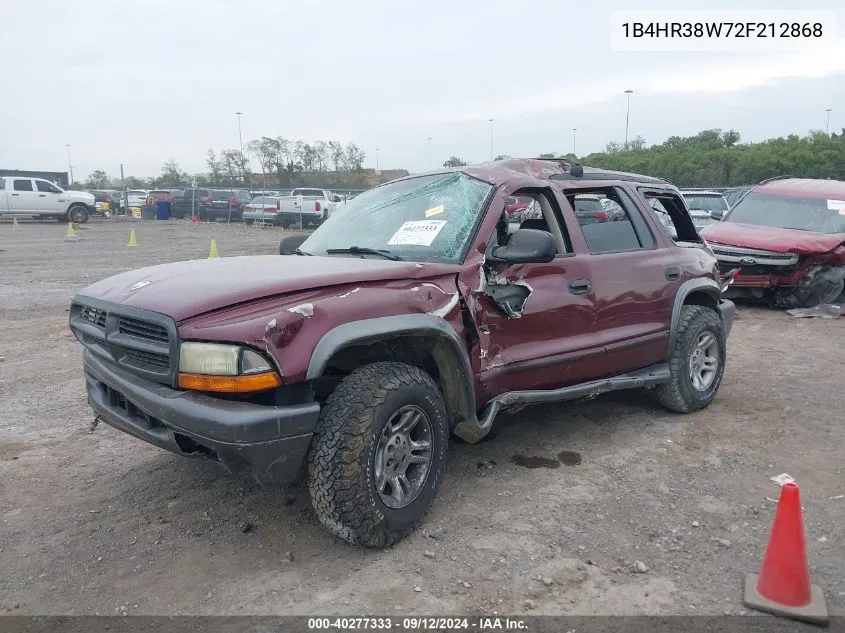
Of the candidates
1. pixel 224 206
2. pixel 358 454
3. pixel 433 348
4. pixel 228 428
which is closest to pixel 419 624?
pixel 358 454

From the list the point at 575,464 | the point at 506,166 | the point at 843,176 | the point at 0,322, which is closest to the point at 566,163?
the point at 506,166

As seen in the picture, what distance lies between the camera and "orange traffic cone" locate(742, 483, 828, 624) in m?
2.79

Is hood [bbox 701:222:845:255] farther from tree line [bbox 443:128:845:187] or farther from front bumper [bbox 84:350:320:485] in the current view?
tree line [bbox 443:128:845:187]

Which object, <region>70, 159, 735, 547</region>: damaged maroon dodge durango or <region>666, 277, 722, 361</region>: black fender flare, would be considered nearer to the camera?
<region>70, 159, 735, 547</region>: damaged maroon dodge durango

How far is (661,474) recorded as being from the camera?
419cm

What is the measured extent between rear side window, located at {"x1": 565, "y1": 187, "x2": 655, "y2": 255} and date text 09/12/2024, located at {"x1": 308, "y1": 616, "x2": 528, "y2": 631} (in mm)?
2501

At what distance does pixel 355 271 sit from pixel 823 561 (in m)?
2.57

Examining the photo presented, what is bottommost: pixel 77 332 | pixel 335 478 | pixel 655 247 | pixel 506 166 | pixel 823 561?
pixel 823 561

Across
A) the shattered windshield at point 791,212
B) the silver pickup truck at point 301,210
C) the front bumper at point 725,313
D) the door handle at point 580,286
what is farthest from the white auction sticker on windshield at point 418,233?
the silver pickup truck at point 301,210

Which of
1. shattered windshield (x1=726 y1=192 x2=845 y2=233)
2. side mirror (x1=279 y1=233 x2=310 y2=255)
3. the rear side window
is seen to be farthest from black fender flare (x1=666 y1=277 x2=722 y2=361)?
shattered windshield (x1=726 y1=192 x2=845 y2=233)

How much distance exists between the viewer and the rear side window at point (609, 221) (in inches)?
179

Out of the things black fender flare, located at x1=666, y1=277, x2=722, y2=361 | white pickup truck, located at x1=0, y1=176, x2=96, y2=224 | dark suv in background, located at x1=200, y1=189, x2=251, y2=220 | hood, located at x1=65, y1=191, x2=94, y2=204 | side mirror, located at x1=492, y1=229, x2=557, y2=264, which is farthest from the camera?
dark suv in background, located at x1=200, y1=189, x2=251, y2=220

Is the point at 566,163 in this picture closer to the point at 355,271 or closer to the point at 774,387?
the point at 355,271

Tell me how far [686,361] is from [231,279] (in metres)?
3.45
